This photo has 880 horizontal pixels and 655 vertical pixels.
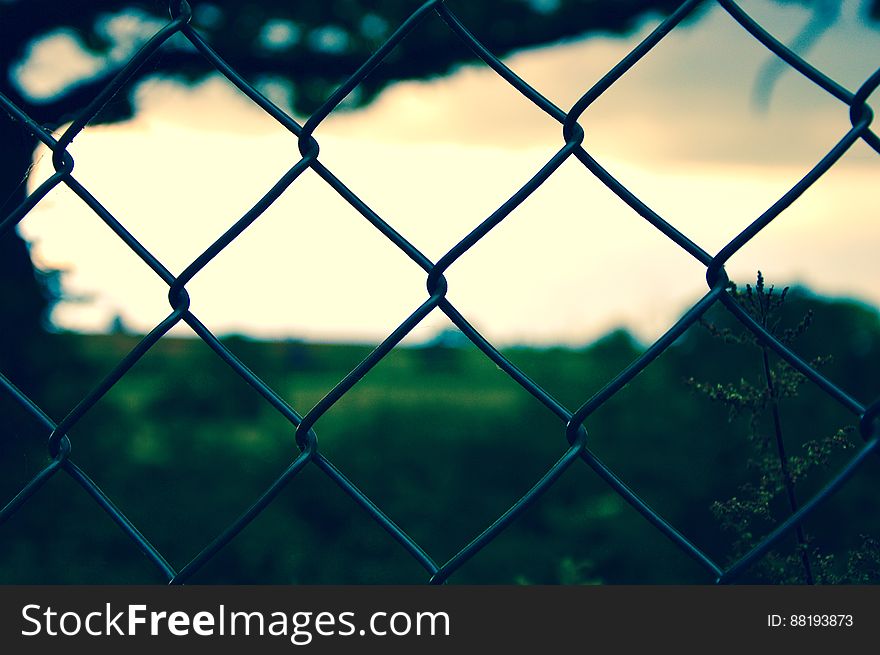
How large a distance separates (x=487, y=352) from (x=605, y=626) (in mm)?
280

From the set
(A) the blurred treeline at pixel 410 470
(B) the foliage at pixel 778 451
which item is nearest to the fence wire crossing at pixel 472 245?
(B) the foliage at pixel 778 451

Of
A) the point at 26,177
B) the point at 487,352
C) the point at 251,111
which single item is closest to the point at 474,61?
the point at 251,111

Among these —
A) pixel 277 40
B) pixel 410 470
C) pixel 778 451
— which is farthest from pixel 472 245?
pixel 410 470

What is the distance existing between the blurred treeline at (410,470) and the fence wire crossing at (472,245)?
49 centimetres

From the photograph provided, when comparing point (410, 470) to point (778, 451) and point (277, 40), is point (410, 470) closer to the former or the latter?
point (277, 40)

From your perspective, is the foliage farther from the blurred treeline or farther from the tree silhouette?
the tree silhouette

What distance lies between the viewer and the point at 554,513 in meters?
3.12

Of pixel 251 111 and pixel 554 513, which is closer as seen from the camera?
pixel 251 111

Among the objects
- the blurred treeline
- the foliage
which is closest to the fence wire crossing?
the foliage

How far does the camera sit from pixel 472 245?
72 centimetres

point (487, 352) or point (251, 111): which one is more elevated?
point (251, 111)

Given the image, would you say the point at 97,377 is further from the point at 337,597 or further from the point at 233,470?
the point at 337,597

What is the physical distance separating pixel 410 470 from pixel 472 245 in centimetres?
293

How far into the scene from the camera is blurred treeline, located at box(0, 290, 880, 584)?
2.00m
